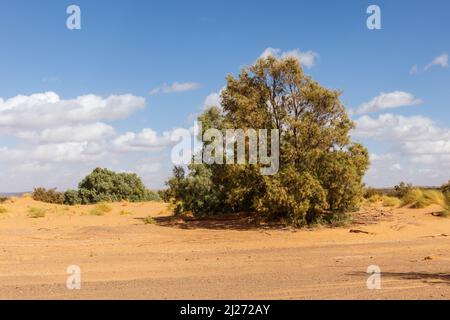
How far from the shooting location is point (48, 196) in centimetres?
4653

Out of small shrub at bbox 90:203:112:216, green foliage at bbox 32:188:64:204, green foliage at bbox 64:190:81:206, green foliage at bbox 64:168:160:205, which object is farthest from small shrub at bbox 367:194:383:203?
green foliage at bbox 32:188:64:204

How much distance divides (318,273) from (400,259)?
3.12m

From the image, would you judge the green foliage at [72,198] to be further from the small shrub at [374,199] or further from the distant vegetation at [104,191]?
the small shrub at [374,199]

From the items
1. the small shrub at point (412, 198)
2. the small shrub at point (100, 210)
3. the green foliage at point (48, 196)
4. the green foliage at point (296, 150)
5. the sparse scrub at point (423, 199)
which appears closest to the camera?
the green foliage at point (296, 150)

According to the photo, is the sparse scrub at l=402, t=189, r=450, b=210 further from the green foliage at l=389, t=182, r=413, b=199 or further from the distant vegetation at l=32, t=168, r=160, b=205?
the distant vegetation at l=32, t=168, r=160, b=205

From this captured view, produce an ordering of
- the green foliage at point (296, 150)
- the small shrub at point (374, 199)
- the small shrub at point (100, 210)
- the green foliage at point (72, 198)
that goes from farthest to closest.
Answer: the green foliage at point (72, 198) → the small shrub at point (374, 199) → the small shrub at point (100, 210) → the green foliage at point (296, 150)

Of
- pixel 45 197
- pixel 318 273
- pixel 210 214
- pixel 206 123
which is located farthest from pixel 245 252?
pixel 45 197

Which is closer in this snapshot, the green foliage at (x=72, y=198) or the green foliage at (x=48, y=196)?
the green foliage at (x=72, y=198)

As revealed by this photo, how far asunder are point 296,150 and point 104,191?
2676 cm

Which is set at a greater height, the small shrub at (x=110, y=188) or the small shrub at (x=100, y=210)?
the small shrub at (x=110, y=188)

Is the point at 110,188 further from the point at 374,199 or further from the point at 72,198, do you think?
the point at 374,199

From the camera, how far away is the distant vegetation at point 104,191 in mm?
42531

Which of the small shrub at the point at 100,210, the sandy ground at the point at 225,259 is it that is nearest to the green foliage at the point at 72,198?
the small shrub at the point at 100,210

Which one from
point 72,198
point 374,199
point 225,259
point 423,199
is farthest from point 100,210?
point 225,259
